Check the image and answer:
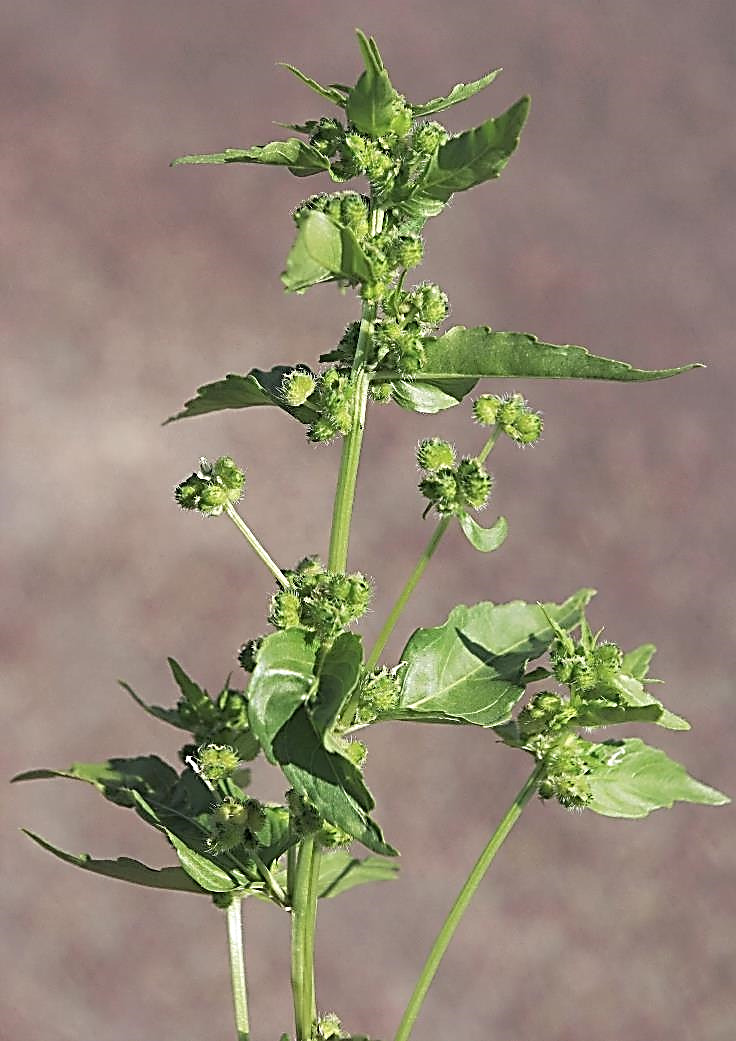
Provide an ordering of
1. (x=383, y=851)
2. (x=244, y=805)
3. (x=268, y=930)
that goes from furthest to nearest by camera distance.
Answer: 1. (x=268, y=930)
2. (x=244, y=805)
3. (x=383, y=851)

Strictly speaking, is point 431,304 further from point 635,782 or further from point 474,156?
point 635,782

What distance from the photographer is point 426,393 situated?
499mm

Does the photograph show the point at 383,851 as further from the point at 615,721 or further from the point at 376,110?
the point at 376,110

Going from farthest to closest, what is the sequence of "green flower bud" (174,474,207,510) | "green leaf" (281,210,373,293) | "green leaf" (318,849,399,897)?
"green leaf" (318,849,399,897) < "green flower bud" (174,474,207,510) < "green leaf" (281,210,373,293)

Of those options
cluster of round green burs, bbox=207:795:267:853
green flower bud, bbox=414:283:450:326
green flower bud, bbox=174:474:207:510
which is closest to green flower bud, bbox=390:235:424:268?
green flower bud, bbox=414:283:450:326

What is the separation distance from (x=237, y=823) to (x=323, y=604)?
0.34ft

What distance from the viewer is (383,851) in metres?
0.41

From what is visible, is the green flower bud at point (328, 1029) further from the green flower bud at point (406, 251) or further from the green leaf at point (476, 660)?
the green flower bud at point (406, 251)

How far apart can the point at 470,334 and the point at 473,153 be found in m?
0.07

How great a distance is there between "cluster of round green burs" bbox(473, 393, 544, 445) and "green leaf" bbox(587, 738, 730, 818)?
131 millimetres

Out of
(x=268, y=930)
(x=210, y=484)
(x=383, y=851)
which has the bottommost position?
(x=383, y=851)

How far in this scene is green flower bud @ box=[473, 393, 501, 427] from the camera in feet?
1.66

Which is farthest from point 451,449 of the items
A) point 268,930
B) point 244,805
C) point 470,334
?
point 268,930

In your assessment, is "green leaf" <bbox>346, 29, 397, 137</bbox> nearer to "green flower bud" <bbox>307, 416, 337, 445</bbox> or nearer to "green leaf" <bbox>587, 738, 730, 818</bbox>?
"green flower bud" <bbox>307, 416, 337, 445</bbox>
